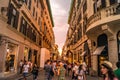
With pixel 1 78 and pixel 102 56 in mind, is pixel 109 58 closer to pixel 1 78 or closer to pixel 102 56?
pixel 102 56

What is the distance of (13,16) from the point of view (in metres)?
17.2

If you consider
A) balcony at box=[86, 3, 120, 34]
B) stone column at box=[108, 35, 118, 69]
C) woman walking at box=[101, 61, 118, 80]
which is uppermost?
balcony at box=[86, 3, 120, 34]

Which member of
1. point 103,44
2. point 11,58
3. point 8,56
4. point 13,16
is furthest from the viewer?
point 11,58

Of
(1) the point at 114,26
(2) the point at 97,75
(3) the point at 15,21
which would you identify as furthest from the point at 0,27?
(2) the point at 97,75

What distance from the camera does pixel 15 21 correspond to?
17.9 metres

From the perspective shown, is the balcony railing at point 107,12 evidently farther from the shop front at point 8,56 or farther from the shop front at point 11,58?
the shop front at point 11,58

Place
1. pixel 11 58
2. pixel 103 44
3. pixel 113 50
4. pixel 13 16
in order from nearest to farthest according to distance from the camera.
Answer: pixel 113 50
pixel 103 44
pixel 13 16
pixel 11 58

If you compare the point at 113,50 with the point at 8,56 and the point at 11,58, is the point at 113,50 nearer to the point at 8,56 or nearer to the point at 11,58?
the point at 8,56

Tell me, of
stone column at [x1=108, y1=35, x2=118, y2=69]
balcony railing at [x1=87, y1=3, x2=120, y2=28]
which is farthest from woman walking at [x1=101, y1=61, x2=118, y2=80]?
stone column at [x1=108, y1=35, x2=118, y2=69]

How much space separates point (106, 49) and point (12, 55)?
993 cm

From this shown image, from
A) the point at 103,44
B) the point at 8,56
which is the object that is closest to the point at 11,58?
the point at 8,56

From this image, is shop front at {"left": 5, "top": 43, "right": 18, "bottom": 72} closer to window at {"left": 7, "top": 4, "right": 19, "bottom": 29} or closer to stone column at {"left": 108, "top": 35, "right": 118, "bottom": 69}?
window at {"left": 7, "top": 4, "right": 19, "bottom": 29}

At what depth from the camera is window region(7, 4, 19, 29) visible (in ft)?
52.0

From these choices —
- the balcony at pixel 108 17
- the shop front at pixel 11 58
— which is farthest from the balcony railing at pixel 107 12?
the shop front at pixel 11 58
